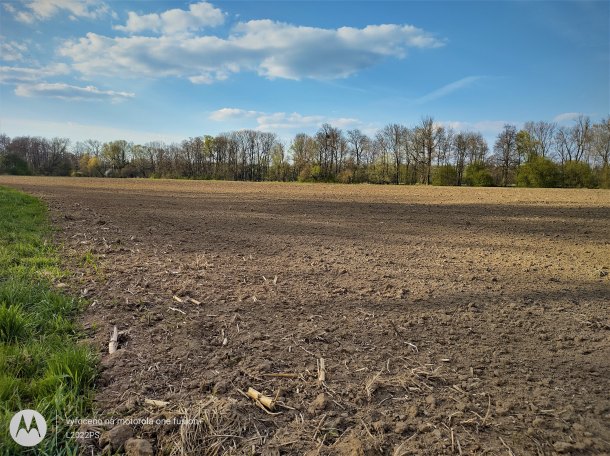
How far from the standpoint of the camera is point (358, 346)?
3936 mm

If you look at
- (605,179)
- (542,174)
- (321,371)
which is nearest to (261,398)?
(321,371)

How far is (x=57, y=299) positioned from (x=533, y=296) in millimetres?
6367

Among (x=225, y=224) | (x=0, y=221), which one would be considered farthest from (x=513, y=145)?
(x=0, y=221)

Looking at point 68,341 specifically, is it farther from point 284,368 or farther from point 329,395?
point 329,395

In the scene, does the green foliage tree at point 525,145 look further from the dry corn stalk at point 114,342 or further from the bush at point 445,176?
the dry corn stalk at point 114,342

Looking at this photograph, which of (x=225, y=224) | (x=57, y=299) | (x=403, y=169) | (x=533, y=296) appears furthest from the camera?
(x=403, y=169)

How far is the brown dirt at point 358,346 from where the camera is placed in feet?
8.82

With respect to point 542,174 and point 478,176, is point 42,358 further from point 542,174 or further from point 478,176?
point 478,176

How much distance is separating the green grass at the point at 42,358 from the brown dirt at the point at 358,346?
199 mm

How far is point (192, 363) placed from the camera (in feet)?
11.5

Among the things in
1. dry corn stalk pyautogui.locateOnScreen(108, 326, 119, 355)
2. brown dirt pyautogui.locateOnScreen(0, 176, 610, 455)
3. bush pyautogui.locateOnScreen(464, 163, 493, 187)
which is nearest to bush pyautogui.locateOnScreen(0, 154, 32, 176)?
bush pyautogui.locateOnScreen(464, 163, 493, 187)

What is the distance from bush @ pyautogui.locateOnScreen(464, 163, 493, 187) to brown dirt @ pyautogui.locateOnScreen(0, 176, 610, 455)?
65.3 meters

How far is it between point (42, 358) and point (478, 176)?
73.7 metres

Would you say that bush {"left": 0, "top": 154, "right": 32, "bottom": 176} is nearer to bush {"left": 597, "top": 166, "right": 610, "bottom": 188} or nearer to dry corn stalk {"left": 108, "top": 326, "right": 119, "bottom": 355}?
dry corn stalk {"left": 108, "top": 326, "right": 119, "bottom": 355}
